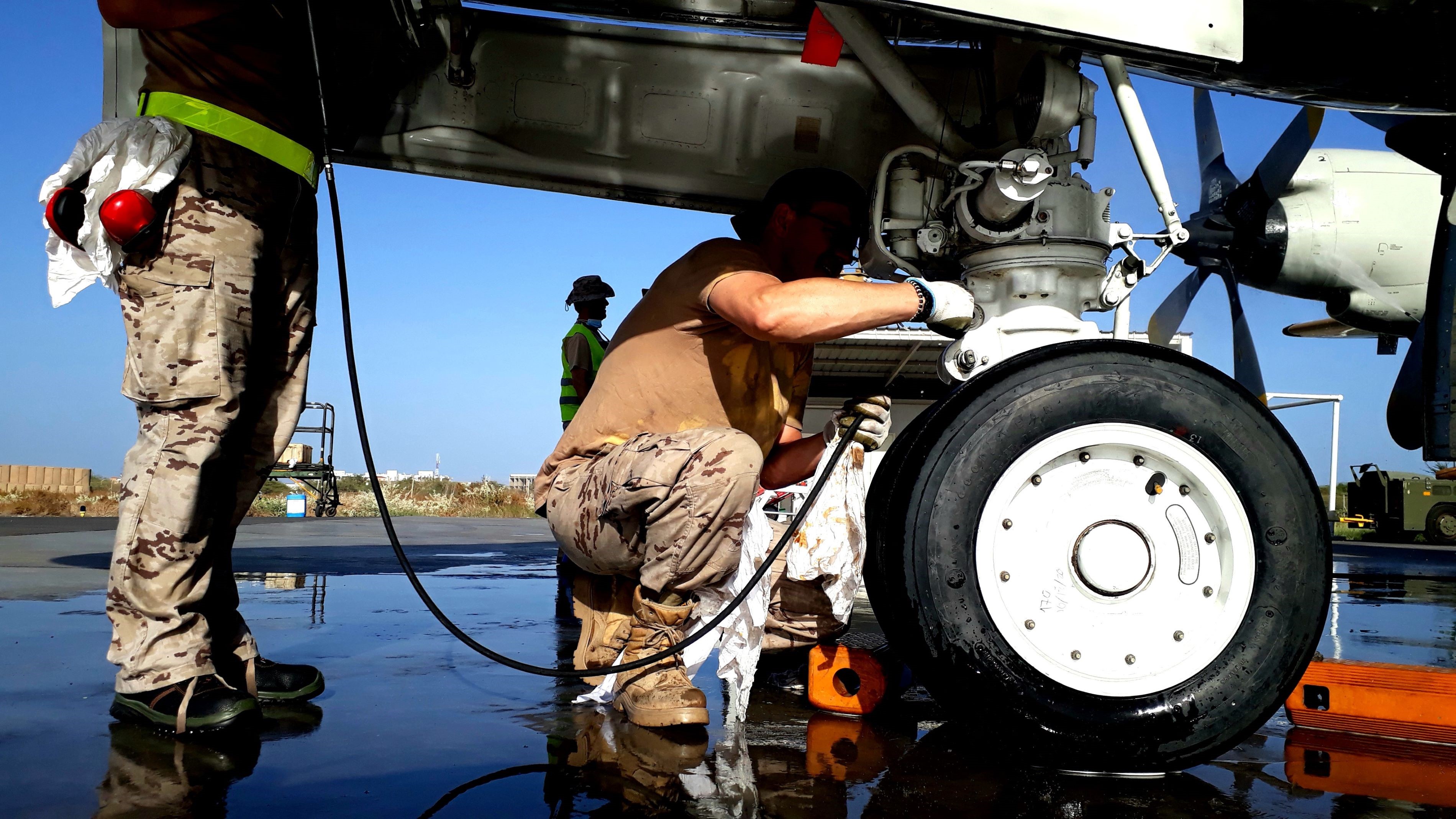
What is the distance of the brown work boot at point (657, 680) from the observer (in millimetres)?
2186

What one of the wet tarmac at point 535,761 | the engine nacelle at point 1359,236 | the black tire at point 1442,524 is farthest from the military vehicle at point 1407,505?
the wet tarmac at point 535,761

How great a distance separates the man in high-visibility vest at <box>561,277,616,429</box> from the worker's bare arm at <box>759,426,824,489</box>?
3.08 meters

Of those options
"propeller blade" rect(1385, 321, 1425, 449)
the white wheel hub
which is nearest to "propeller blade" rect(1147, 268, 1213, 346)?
"propeller blade" rect(1385, 321, 1425, 449)

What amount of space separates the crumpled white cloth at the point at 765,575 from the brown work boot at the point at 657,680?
65mm

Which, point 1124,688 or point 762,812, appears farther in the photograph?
point 1124,688

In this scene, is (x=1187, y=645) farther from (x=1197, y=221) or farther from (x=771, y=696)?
(x=1197, y=221)

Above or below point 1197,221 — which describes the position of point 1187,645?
below

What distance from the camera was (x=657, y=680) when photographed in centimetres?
230

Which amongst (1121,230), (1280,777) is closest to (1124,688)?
(1280,777)

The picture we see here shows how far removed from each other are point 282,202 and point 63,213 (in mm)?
486

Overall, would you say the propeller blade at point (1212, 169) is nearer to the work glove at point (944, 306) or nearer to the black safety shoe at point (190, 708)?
the work glove at point (944, 306)

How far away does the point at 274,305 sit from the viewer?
8.42 ft

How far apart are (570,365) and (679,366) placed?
3646 millimetres

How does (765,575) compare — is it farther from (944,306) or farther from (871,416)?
(944,306)
